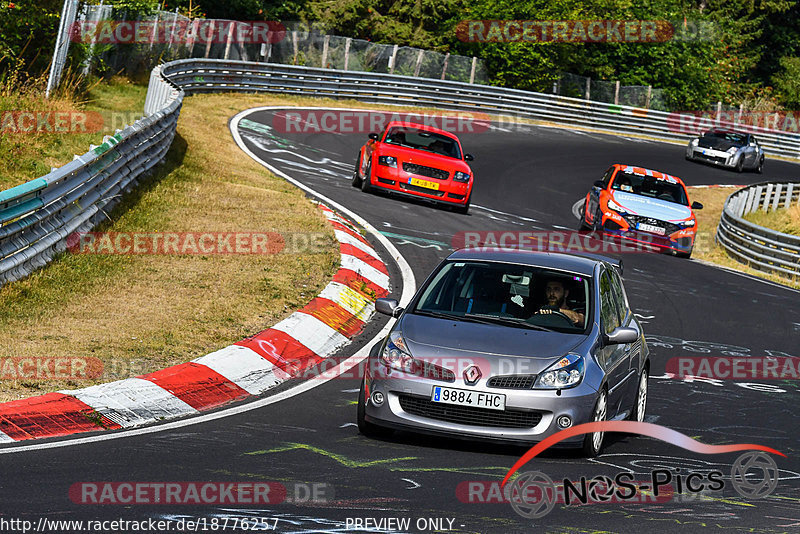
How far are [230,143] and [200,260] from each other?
41.8ft

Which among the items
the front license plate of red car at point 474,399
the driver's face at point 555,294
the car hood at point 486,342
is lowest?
the front license plate of red car at point 474,399

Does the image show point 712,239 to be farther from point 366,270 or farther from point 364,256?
point 366,270

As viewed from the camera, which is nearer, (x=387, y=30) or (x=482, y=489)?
(x=482, y=489)

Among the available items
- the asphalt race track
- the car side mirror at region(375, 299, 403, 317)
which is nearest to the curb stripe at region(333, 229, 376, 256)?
the asphalt race track

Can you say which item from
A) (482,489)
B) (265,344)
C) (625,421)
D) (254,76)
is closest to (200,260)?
(265,344)

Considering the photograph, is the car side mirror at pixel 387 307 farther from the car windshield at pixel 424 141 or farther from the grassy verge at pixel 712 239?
the grassy verge at pixel 712 239

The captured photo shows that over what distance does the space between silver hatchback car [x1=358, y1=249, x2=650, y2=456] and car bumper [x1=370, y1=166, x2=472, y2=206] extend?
12.7m

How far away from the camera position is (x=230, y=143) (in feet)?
84.7

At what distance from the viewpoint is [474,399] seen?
300 inches

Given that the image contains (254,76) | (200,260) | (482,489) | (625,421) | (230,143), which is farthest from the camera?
(254,76)

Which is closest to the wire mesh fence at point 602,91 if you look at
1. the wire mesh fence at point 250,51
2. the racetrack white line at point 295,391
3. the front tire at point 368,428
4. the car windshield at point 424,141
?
the wire mesh fence at point 250,51

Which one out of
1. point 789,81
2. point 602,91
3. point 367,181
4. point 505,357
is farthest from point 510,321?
point 789,81

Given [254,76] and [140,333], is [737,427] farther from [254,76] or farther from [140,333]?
[254,76]

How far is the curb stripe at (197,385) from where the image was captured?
8.55 meters
